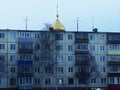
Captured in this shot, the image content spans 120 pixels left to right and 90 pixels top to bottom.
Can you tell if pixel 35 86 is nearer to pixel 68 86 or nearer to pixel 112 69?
pixel 68 86

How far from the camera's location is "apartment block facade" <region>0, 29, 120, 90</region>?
80000 millimetres

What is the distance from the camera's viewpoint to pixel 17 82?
79688 millimetres

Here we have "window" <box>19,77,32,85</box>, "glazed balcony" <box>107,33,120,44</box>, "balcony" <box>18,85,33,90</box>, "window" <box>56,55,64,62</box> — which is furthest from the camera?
"glazed balcony" <box>107,33,120,44</box>

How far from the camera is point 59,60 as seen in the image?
82.5m

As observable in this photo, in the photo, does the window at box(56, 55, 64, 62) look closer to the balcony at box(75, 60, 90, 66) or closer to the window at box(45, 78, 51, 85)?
the balcony at box(75, 60, 90, 66)

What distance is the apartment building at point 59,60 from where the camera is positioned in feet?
262

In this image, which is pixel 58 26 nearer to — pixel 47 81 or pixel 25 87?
pixel 47 81

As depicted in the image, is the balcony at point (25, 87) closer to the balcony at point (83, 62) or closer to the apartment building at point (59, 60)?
the apartment building at point (59, 60)

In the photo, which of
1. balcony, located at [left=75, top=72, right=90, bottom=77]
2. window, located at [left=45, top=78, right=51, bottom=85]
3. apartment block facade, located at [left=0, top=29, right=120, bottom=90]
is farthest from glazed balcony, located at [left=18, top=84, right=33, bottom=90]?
balcony, located at [left=75, top=72, right=90, bottom=77]

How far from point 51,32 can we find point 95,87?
12.7 metres

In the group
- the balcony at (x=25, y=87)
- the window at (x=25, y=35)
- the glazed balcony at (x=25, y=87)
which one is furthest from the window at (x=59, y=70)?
the window at (x=25, y=35)

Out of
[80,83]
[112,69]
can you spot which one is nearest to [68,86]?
[80,83]

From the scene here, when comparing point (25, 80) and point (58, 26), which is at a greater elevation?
point (58, 26)

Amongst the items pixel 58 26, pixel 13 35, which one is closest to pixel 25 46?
pixel 13 35
